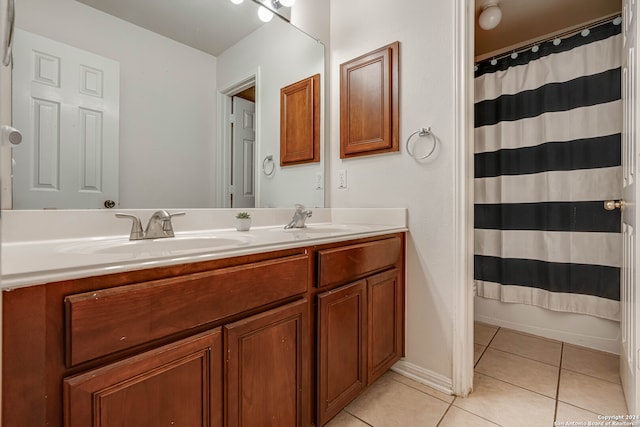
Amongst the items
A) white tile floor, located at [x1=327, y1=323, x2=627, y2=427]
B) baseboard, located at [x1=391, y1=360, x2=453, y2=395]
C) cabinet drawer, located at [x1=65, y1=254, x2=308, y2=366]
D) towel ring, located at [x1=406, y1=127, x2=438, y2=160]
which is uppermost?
towel ring, located at [x1=406, y1=127, x2=438, y2=160]

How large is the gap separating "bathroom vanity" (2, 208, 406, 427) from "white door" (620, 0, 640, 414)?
98cm

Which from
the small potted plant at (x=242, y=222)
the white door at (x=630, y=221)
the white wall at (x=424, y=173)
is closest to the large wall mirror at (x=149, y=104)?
the small potted plant at (x=242, y=222)

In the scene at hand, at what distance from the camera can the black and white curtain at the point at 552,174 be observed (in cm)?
180

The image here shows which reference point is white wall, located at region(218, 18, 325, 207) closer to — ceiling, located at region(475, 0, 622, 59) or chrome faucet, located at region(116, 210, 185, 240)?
chrome faucet, located at region(116, 210, 185, 240)

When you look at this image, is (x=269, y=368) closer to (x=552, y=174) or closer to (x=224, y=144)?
(x=224, y=144)

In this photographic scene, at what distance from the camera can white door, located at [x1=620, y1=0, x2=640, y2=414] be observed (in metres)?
1.13

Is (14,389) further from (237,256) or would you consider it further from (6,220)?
(6,220)

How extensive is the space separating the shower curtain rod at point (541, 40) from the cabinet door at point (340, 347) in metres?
2.05

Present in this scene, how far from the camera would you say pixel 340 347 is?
1.18 meters

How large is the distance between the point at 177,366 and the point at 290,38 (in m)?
→ 1.74

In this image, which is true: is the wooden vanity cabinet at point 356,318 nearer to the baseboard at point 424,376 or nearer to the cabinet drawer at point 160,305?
the baseboard at point 424,376

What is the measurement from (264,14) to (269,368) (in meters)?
1.68

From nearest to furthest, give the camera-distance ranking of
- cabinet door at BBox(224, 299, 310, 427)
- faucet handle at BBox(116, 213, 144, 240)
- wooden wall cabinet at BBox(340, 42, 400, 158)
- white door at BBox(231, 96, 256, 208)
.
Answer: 1. cabinet door at BBox(224, 299, 310, 427)
2. faucet handle at BBox(116, 213, 144, 240)
3. white door at BBox(231, 96, 256, 208)
4. wooden wall cabinet at BBox(340, 42, 400, 158)

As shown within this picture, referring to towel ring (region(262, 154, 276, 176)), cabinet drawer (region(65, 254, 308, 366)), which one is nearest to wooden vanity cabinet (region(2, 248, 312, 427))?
cabinet drawer (region(65, 254, 308, 366))
